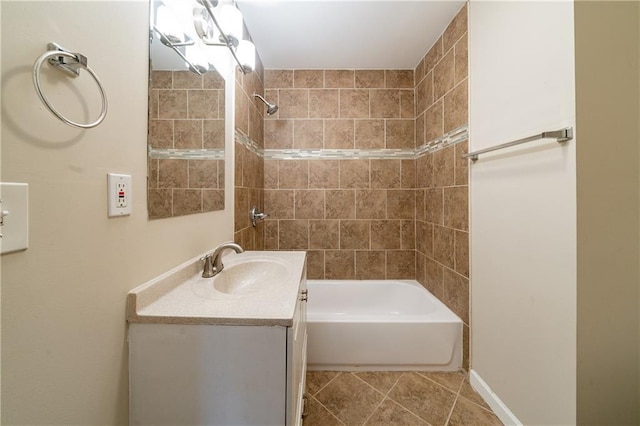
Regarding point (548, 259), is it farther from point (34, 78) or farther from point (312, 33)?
point (312, 33)

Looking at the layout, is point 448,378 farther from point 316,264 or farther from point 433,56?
point 433,56

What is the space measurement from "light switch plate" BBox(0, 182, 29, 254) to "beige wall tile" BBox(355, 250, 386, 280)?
216cm

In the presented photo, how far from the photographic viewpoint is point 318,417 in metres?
1.32

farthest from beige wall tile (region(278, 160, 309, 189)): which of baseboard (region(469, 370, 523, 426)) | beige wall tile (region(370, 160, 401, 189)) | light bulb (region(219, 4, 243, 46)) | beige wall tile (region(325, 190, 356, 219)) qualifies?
baseboard (region(469, 370, 523, 426))

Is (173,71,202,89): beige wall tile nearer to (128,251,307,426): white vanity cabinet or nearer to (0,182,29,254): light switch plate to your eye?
(0,182,29,254): light switch plate

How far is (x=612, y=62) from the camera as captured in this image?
912 mm

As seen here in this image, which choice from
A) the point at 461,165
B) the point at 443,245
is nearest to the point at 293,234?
the point at 443,245

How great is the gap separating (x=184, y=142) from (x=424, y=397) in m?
1.85

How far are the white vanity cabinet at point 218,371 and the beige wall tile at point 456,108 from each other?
1.63 metres

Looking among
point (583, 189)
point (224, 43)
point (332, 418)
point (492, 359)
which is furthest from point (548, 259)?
point (224, 43)

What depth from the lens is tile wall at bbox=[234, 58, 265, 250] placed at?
170 centimetres

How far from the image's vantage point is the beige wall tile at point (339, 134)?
7.74 ft

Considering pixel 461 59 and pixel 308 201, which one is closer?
pixel 461 59

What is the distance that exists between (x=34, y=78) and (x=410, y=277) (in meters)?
2.54
